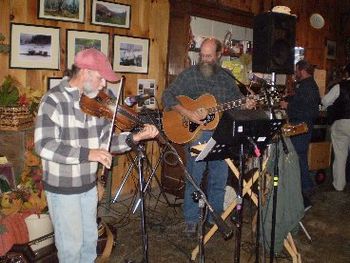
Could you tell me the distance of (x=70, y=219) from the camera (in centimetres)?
241

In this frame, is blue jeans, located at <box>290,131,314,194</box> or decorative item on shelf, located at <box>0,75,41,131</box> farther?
blue jeans, located at <box>290,131,314,194</box>

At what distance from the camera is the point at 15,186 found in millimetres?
3477

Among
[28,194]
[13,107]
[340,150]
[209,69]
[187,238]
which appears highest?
[209,69]

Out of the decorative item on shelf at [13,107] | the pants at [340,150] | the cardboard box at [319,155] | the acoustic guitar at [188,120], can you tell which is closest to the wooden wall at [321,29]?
the cardboard box at [319,155]

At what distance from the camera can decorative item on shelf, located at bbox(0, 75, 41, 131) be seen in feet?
11.4

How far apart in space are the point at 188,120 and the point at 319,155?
3517mm

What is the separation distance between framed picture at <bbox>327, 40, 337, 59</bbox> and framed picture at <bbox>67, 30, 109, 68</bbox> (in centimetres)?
573

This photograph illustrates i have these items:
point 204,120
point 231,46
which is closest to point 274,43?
point 204,120

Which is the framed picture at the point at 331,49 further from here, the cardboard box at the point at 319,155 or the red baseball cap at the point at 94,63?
the red baseball cap at the point at 94,63

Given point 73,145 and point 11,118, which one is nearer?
point 73,145

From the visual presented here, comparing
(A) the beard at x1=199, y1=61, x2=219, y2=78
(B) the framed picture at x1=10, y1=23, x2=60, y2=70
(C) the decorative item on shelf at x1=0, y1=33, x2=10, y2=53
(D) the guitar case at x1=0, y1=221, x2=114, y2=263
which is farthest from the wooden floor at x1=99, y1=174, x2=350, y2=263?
(C) the decorative item on shelf at x1=0, y1=33, x2=10, y2=53

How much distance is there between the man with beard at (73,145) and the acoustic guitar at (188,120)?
1530mm

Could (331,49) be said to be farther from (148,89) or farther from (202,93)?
(202,93)

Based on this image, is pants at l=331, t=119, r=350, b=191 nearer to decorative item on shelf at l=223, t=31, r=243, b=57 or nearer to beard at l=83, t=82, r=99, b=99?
decorative item on shelf at l=223, t=31, r=243, b=57
